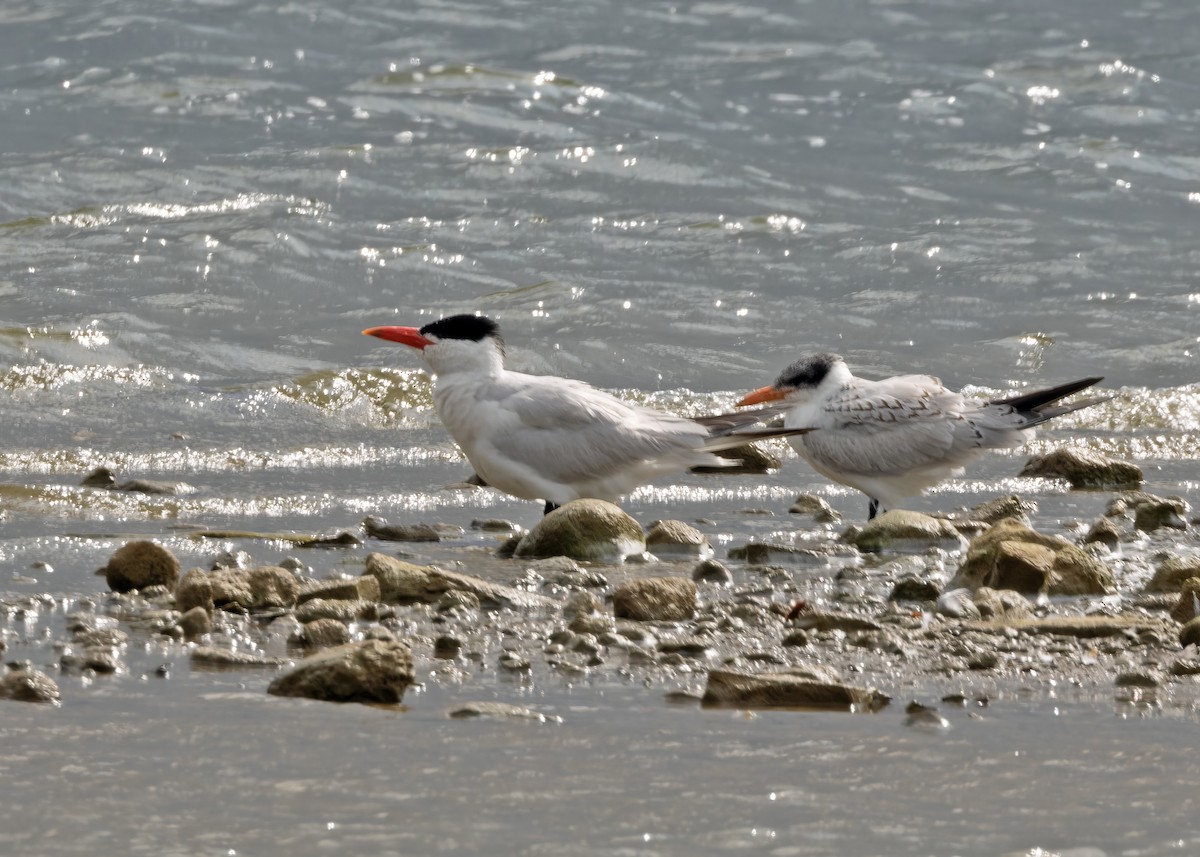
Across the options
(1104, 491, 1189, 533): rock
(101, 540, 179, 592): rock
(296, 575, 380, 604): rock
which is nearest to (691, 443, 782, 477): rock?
(1104, 491, 1189, 533): rock

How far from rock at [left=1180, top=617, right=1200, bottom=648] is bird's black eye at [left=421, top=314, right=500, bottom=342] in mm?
3562

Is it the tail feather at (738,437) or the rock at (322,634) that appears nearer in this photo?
the rock at (322,634)

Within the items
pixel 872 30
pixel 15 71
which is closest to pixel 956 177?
pixel 872 30

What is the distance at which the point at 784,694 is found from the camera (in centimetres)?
355

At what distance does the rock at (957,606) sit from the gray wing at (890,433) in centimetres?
236

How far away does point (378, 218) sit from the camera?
13.1 metres

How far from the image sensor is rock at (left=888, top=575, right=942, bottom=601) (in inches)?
195

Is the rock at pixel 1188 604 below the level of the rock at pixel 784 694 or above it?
above

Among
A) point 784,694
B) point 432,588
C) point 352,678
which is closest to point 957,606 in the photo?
point 784,694

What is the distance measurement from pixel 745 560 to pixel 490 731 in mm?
2633

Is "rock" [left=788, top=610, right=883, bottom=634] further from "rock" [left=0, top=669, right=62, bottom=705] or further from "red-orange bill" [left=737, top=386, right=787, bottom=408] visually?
"red-orange bill" [left=737, top=386, right=787, bottom=408]

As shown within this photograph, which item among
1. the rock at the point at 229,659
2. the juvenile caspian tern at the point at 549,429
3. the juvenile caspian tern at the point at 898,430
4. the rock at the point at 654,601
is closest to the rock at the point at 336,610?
the rock at the point at 229,659

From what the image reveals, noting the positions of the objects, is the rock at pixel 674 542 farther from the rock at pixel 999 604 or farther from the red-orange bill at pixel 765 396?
the red-orange bill at pixel 765 396

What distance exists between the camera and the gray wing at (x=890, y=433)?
7.23 metres
